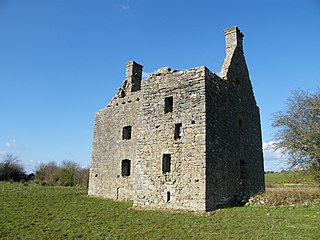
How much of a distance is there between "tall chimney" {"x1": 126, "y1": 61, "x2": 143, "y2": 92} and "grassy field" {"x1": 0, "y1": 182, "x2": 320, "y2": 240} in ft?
31.1

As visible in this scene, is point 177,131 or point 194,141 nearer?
point 194,141

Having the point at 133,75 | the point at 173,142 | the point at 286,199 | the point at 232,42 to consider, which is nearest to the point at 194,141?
the point at 173,142

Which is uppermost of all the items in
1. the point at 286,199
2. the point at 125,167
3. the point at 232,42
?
the point at 232,42

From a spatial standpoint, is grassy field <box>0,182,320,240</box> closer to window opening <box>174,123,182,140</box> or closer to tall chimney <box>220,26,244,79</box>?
window opening <box>174,123,182,140</box>

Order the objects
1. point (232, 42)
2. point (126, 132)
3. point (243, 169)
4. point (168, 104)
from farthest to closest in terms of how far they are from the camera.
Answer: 1. point (126, 132)
2. point (232, 42)
3. point (243, 169)
4. point (168, 104)

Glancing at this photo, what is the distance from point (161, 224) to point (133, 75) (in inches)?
477

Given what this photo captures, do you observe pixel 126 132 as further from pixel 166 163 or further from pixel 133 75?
pixel 166 163

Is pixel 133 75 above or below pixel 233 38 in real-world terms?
below

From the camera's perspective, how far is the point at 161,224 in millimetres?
8477

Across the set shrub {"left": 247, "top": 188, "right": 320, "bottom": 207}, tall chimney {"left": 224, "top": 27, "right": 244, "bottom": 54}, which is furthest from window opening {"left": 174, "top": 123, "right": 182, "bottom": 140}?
tall chimney {"left": 224, "top": 27, "right": 244, "bottom": 54}

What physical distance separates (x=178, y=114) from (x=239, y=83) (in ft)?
17.1

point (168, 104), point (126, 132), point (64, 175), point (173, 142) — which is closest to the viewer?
point (173, 142)

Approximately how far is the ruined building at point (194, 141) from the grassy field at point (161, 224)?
1.10 metres

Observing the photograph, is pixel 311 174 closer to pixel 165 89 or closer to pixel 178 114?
pixel 178 114
